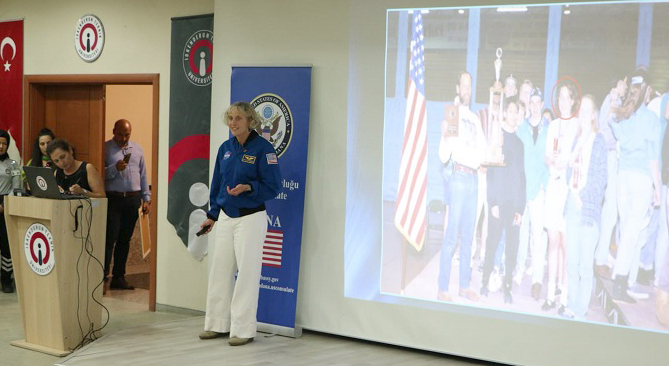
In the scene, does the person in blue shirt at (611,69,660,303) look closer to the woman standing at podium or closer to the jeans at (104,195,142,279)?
the jeans at (104,195,142,279)

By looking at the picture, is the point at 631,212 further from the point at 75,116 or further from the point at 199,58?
the point at 75,116

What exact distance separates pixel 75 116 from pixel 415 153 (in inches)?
152

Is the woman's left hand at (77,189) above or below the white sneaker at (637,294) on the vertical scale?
above

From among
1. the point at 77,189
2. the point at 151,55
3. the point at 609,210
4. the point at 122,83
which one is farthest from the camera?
the point at 122,83

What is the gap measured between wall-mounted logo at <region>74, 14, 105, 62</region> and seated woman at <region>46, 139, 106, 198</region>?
1.74 m

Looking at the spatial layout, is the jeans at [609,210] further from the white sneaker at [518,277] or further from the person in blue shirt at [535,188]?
the white sneaker at [518,277]

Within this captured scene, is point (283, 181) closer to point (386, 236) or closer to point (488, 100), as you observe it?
point (386, 236)

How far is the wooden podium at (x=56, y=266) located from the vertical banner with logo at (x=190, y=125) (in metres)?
1.06

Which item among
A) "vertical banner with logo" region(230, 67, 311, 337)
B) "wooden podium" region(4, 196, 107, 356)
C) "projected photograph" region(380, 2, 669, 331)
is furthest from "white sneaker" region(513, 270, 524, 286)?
"wooden podium" region(4, 196, 107, 356)

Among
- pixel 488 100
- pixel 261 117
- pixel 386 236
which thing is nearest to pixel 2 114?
pixel 261 117

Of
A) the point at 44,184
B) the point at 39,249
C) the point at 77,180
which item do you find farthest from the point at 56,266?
the point at 77,180

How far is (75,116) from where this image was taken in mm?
7883

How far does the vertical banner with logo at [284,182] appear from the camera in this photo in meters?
5.86

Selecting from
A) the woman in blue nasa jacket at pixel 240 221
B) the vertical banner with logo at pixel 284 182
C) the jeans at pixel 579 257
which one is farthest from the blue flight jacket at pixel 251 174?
the jeans at pixel 579 257
